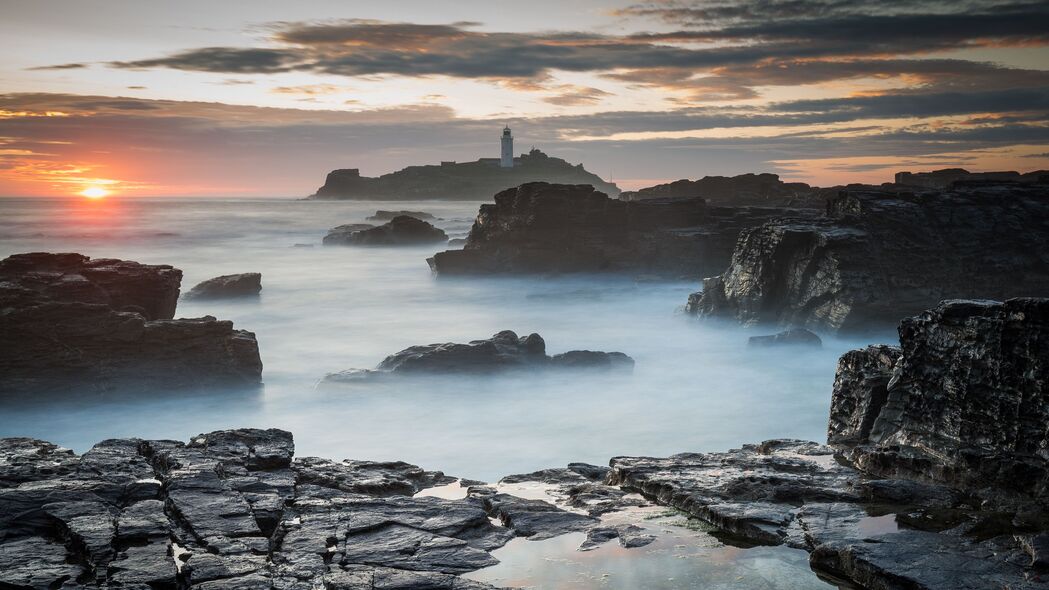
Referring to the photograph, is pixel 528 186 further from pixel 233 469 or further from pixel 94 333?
pixel 233 469

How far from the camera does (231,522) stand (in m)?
6.58

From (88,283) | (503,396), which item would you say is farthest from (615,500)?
(88,283)

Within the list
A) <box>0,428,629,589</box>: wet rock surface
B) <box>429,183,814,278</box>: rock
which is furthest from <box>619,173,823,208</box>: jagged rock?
<box>0,428,629,589</box>: wet rock surface

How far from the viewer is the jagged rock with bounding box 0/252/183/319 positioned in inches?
664

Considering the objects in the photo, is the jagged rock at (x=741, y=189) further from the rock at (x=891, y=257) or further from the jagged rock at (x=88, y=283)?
the jagged rock at (x=88, y=283)

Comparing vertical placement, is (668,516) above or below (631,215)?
below

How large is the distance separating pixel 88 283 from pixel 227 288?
14.0 meters

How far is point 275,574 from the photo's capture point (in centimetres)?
566

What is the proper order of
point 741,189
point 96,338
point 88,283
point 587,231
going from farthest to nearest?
point 741,189
point 587,231
point 88,283
point 96,338

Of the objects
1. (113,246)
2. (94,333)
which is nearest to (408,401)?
(94,333)

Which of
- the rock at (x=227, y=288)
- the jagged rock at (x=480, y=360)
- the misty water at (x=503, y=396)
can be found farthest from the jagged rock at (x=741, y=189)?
the jagged rock at (x=480, y=360)

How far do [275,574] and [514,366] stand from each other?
1314 cm

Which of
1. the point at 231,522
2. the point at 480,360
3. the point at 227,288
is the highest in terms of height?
the point at 231,522

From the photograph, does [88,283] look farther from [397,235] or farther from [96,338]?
[397,235]
